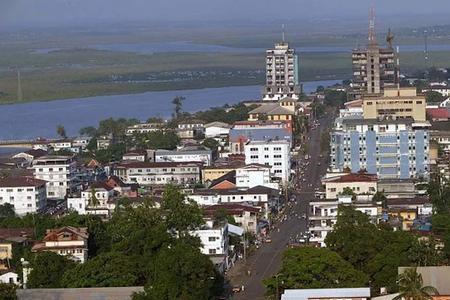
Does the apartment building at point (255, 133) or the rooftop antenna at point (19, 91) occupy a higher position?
the apartment building at point (255, 133)

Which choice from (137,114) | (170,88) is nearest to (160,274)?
(137,114)

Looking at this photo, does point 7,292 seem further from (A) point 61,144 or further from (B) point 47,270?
(A) point 61,144

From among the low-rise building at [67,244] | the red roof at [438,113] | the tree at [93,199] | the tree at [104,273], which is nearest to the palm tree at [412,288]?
the tree at [104,273]

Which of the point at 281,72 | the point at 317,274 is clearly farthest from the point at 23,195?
the point at 281,72

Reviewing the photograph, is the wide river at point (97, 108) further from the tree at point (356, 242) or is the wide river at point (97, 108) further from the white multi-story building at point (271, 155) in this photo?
the tree at point (356, 242)

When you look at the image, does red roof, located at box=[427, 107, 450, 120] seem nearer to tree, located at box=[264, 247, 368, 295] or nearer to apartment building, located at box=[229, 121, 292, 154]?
apartment building, located at box=[229, 121, 292, 154]

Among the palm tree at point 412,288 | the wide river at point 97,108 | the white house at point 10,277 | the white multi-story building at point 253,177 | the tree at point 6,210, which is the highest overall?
the palm tree at point 412,288
